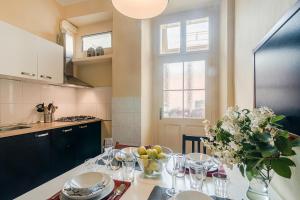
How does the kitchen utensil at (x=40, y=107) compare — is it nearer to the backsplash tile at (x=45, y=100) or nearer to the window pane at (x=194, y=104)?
the backsplash tile at (x=45, y=100)

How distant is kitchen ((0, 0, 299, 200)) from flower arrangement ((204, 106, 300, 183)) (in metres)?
1.03

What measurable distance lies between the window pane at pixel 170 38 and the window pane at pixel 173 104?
77 centimetres

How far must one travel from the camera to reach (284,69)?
2.45 feet

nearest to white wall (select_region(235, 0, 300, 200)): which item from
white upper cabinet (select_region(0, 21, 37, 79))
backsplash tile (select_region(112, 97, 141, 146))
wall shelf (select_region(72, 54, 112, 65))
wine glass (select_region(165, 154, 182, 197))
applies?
wine glass (select_region(165, 154, 182, 197))

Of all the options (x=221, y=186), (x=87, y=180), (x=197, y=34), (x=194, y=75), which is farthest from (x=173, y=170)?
(x=197, y=34)

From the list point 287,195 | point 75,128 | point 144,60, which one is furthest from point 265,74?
point 75,128

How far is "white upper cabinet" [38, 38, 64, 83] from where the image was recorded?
2285 mm

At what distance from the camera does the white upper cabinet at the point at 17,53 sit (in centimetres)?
183

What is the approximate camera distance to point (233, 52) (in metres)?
2.08

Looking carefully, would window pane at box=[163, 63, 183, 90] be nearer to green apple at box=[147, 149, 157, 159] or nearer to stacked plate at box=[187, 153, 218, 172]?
stacked plate at box=[187, 153, 218, 172]

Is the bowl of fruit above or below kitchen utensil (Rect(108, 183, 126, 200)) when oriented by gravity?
above

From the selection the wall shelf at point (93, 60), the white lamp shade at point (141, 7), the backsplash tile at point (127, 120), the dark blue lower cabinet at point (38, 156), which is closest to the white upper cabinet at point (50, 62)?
the wall shelf at point (93, 60)

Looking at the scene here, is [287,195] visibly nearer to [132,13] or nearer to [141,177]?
[141,177]

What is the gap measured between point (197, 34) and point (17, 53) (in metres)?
2.61
